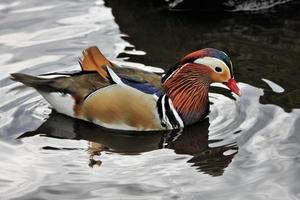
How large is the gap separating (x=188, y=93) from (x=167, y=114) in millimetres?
286

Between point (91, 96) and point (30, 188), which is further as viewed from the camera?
point (91, 96)

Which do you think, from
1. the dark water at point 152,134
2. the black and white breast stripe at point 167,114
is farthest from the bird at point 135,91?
the dark water at point 152,134

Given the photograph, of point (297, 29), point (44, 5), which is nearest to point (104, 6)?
point (44, 5)

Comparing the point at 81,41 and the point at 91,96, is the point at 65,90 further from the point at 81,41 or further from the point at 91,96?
the point at 81,41

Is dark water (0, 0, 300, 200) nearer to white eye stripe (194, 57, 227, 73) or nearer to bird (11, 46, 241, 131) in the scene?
bird (11, 46, 241, 131)

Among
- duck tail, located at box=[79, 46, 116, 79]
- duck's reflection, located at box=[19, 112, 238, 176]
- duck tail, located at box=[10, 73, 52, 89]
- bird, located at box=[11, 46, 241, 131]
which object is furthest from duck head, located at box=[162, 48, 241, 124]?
duck tail, located at box=[10, 73, 52, 89]

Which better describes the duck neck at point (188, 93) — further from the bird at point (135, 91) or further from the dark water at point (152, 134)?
the dark water at point (152, 134)

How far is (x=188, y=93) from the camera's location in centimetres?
670

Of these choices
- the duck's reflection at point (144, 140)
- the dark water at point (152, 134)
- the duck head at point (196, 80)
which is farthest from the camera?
the duck head at point (196, 80)

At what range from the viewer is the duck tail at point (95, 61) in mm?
6551

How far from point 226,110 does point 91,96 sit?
1.15 meters

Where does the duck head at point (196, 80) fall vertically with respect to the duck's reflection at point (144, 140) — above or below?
above

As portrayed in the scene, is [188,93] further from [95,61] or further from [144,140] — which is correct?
[95,61]

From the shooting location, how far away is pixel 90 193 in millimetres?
5605
